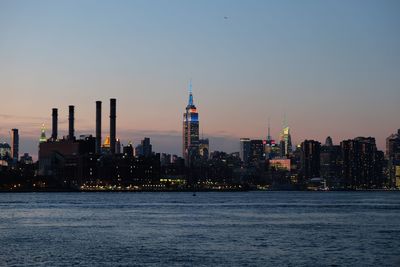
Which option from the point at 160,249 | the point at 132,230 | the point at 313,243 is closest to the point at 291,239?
the point at 313,243

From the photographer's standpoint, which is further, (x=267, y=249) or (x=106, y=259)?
(x=267, y=249)

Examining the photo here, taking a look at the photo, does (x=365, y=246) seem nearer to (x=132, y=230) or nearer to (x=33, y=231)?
(x=132, y=230)

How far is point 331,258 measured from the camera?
54812 mm

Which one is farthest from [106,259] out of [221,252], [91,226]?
[91,226]

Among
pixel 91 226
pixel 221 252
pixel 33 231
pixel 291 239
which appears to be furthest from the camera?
pixel 91 226

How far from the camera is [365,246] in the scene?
207 ft

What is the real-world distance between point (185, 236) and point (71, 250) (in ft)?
50.5

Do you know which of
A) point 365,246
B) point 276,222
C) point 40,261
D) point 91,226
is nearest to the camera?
point 40,261

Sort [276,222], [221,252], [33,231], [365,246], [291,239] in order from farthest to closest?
[276,222] → [33,231] → [291,239] → [365,246] → [221,252]

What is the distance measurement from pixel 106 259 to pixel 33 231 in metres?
28.1

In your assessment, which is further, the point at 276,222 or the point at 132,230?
Result: the point at 276,222

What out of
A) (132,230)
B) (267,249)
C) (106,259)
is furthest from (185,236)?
(106,259)

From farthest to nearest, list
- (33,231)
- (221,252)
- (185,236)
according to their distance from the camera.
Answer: (33,231), (185,236), (221,252)

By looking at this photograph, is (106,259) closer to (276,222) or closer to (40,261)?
(40,261)
